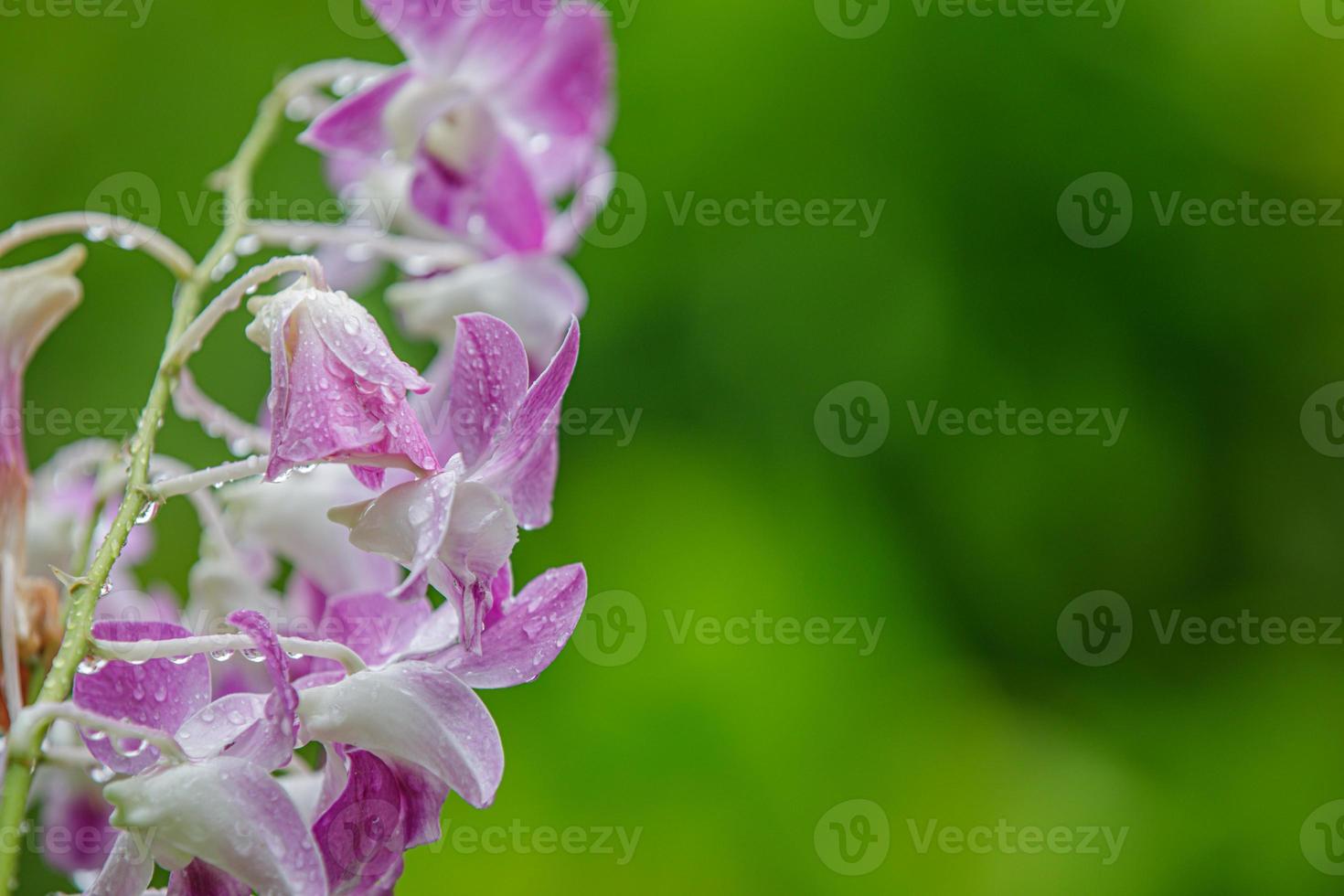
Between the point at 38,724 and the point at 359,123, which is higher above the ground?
the point at 359,123

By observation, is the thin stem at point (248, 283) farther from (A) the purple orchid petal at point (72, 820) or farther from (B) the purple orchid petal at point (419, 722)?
(A) the purple orchid petal at point (72, 820)

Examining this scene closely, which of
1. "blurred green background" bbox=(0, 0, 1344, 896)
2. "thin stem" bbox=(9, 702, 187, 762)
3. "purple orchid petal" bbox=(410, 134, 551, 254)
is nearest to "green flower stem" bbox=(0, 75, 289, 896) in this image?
"thin stem" bbox=(9, 702, 187, 762)

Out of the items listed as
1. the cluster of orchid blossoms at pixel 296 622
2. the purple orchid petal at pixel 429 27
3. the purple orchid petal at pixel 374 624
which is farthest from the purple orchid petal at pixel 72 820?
the purple orchid petal at pixel 429 27

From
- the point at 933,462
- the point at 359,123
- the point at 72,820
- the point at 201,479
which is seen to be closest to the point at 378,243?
the point at 359,123

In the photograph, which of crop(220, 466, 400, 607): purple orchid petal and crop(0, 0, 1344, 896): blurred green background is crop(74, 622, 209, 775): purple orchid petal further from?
crop(0, 0, 1344, 896): blurred green background

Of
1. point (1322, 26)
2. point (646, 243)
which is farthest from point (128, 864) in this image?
point (1322, 26)

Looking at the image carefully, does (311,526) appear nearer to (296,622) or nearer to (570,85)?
(296,622)
